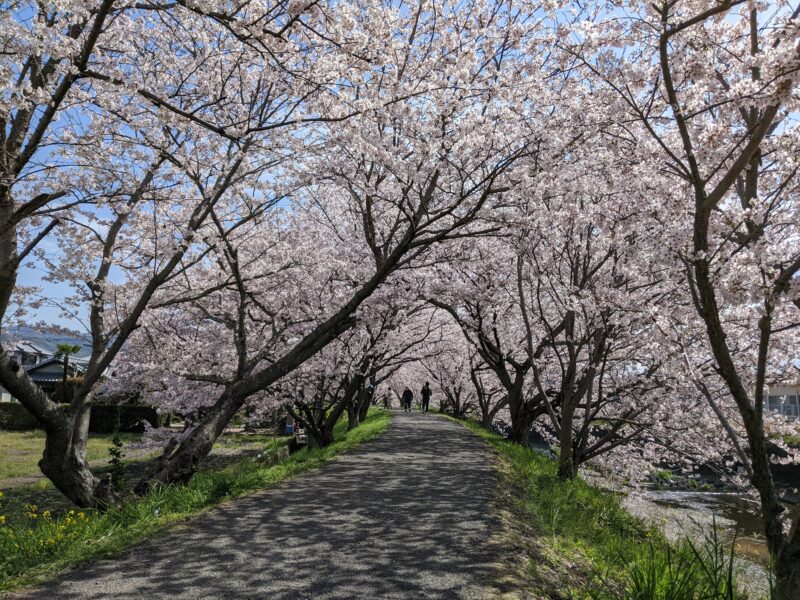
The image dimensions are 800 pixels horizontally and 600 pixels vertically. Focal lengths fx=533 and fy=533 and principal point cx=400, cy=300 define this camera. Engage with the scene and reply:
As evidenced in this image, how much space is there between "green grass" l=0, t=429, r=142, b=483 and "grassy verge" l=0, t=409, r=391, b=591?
976 cm

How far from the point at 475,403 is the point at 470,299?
87.9 feet

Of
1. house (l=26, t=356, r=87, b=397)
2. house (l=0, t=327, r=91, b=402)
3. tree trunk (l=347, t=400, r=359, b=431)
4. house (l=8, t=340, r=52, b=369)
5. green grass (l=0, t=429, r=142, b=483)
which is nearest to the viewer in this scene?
house (l=8, t=340, r=52, b=369)

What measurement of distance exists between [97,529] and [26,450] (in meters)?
19.6

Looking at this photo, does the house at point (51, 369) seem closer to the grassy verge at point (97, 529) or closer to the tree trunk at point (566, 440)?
the grassy verge at point (97, 529)

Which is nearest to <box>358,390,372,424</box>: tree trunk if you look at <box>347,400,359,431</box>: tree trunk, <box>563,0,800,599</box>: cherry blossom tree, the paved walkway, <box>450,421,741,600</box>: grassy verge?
<box>347,400,359,431</box>: tree trunk

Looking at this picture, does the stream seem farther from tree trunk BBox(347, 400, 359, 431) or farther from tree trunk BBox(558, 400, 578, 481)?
tree trunk BBox(347, 400, 359, 431)

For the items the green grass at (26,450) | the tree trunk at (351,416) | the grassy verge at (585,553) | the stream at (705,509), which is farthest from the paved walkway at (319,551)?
the green grass at (26,450)

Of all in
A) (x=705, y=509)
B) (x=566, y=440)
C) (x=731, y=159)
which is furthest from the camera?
(x=705, y=509)

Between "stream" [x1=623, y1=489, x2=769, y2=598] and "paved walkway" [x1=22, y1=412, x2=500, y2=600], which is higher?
"paved walkway" [x1=22, y1=412, x2=500, y2=600]

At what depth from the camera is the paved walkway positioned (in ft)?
13.0

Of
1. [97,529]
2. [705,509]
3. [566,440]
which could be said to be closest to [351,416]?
[566,440]

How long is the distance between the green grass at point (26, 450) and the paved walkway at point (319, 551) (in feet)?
35.9

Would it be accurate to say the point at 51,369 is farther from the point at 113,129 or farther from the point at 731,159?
the point at 731,159

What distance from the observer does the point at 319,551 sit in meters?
4.86
